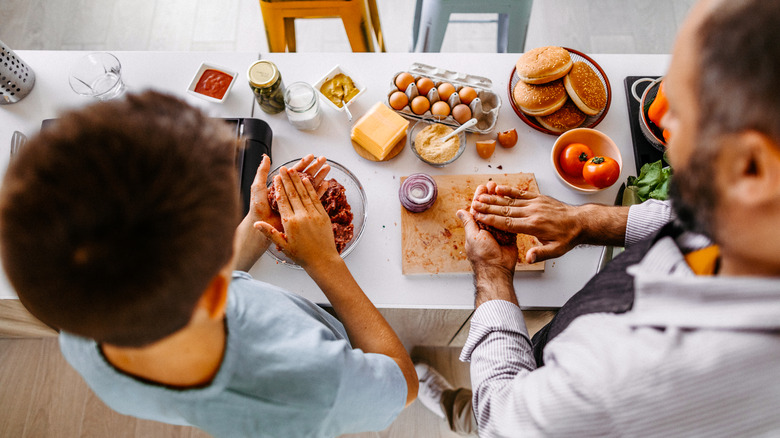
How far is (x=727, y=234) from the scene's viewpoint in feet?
1.79

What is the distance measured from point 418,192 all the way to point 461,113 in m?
0.27

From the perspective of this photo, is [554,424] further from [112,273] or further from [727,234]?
[112,273]

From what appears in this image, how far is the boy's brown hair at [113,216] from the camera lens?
0.43m

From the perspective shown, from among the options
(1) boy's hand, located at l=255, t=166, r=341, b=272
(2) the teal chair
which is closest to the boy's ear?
(1) boy's hand, located at l=255, t=166, r=341, b=272

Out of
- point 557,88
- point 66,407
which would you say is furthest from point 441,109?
point 66,407

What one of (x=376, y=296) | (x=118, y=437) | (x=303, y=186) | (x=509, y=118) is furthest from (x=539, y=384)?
(x=118, y=437)

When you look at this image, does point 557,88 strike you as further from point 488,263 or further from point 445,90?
point 488,263

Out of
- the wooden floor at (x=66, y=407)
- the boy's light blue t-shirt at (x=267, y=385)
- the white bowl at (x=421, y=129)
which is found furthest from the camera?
the wooden floor at (x=66, y=407)

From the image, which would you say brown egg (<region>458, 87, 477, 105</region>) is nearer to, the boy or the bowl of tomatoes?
the bowl of tomatoes

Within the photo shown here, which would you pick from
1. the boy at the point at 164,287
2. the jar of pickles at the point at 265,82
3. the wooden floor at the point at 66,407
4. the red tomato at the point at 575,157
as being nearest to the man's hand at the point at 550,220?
the red tomato at the point at 575,157

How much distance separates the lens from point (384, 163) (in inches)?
49.9

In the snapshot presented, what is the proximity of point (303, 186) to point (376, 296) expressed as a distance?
1.13ft

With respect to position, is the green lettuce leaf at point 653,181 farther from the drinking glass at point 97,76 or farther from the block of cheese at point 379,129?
the drinking glass at point 97,76

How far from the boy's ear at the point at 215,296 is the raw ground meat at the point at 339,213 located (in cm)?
53
